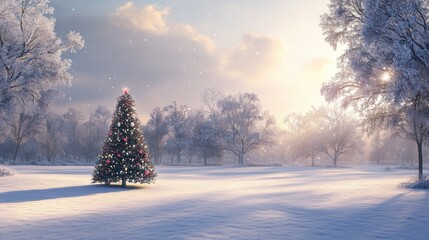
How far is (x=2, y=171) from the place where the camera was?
73.0ft

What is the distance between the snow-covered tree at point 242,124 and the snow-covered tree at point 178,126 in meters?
8.75

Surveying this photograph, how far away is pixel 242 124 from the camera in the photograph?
209ft

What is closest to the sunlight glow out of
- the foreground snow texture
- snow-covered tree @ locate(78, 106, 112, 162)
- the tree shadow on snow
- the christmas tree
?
the foreground snow texture

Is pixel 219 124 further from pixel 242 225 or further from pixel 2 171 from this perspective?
pixel 242 225

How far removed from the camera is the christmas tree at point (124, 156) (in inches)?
697

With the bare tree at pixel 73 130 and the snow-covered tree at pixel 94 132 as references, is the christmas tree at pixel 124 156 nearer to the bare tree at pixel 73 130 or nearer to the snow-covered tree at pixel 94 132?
the snow-covered tree at pixel 94 132

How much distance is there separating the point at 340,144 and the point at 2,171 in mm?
55796

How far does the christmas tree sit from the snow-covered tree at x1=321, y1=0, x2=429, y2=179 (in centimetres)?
1174

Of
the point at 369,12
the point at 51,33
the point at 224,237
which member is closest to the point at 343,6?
the point at 369,12

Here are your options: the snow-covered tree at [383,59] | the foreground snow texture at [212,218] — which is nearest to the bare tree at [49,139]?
the foreground snow texture at [212,218]

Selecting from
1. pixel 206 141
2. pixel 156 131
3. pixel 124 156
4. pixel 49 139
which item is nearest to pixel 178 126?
pixel 156 131

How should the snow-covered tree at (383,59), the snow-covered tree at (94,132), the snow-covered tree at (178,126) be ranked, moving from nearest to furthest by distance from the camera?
the snow-covered tree at (383,59)
the snow-covered tree at (178,126)
the snow-covered tree at (94,132)

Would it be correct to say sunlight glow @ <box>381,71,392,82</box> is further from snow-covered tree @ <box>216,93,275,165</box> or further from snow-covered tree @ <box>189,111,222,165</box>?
snow-covered tree @ <box>189,111,222,165</box>

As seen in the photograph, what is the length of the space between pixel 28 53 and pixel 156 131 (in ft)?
164
